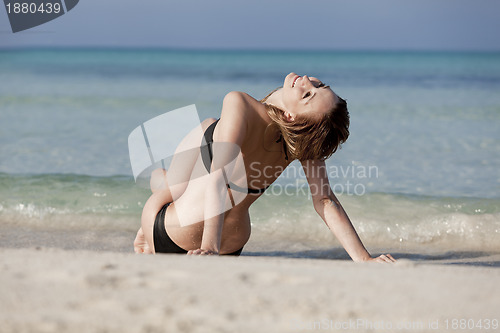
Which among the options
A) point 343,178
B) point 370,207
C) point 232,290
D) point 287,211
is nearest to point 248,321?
point 232,290

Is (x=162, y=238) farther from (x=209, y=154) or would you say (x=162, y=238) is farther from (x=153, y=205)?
(x=209, y=154)

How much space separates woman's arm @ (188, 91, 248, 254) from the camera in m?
2.32

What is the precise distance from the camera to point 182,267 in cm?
180

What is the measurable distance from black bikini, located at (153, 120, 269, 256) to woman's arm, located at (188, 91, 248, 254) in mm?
176

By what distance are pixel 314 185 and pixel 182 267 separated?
104 cm

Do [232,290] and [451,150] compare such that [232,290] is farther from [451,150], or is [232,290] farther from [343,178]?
[451,150]

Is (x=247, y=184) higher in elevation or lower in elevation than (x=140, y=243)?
higher

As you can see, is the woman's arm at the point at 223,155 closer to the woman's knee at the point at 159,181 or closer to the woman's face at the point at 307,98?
the woman's face at the point at 307,98

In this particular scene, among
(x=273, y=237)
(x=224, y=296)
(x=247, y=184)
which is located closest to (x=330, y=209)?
(x=247, y=184)

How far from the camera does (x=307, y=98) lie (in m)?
2.42

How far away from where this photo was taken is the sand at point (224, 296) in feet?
4.78

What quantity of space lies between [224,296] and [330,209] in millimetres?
1147

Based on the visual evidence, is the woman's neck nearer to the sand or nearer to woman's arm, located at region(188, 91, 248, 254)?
woman's arm, located at region(188, 91, 248, 254)

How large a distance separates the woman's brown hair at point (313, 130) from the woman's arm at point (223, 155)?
0.53ft
